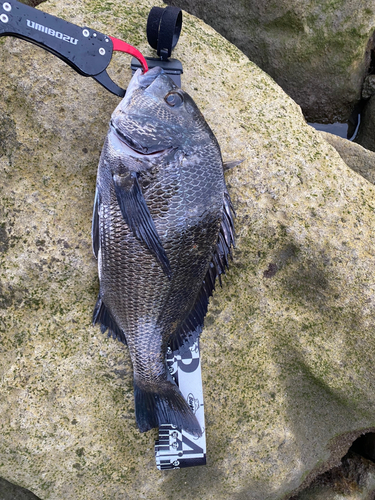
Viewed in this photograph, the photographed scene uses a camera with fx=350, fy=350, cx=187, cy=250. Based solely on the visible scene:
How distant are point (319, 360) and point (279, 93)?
1.58 meters

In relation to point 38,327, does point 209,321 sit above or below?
above

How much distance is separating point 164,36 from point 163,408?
6.13 ft

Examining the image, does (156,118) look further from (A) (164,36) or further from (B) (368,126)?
(B) (368,126)

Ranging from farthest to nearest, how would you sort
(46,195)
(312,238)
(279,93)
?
(279,93)
(312,238)
(46,195)

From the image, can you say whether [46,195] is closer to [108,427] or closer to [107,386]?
[107,386]

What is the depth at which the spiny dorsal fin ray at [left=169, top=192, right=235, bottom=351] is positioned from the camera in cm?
166

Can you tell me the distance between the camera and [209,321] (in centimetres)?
191

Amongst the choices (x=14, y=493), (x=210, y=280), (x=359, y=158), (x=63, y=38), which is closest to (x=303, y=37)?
(x=359, y=158)

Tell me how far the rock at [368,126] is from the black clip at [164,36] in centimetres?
191

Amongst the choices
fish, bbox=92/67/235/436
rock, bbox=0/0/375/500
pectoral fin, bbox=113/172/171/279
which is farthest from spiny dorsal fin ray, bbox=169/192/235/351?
pectoral fin, bbox=113/172/171/279

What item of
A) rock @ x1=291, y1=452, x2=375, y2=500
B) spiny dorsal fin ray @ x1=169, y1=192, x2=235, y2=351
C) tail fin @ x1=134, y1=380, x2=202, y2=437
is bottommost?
rock @ x1=291, y1=452, x2=375, y2=500

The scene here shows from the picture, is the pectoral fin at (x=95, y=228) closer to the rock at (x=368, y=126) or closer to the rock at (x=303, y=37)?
the rock at (x=303, y=37)

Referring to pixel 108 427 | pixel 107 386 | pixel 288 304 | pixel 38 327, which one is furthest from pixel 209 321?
pixel 38 327

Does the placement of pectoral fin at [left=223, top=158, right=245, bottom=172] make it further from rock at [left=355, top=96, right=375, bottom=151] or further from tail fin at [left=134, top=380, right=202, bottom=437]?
rock at [left=355, top=96, right=375, bottom=151]
